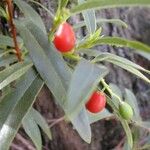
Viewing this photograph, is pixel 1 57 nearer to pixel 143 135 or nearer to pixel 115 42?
pixel 115 42

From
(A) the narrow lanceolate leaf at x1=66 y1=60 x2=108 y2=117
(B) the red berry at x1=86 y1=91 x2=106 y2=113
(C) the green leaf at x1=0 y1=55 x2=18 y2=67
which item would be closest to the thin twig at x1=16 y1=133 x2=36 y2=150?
(C) the green leaf at x1=0 y1=55 x2=18 y2=67

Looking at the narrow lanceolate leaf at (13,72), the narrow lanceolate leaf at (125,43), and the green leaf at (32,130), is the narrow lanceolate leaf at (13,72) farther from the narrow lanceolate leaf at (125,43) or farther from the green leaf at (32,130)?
the green leaf at (32,130)

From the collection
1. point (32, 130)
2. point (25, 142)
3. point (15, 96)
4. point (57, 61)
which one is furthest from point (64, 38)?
point (25, 142)

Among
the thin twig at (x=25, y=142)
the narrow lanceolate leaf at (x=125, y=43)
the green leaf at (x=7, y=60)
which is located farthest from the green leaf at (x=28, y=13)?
the thin twig at (x=25, y=142)

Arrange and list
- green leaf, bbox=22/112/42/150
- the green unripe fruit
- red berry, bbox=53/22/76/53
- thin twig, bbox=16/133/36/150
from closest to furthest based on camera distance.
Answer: red berry, bbox=53/22/76/53
the green unripe fruit
green leaf, bbox=22/112/42/150
thin twig, bbox=16/133/36/150

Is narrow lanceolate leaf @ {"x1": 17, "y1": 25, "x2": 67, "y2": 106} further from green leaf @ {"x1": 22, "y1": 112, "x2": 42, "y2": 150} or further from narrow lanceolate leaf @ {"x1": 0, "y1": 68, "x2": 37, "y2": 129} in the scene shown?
green leaf @ {"x1": 22, "y1": 112, "x2": 42, "y2": 150}

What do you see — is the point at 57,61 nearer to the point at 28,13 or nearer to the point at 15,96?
the point at 15,96
